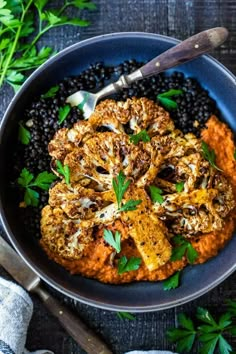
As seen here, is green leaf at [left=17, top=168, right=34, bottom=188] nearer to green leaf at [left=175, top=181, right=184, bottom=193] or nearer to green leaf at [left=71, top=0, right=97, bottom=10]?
green leaf at [left=175, top=181, right=184, bottom=193]

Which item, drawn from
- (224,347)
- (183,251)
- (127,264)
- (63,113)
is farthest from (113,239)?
(224,347)

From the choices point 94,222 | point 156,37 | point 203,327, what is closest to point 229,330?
point 203,327

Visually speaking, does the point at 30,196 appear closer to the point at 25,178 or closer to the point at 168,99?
the point at 25,178

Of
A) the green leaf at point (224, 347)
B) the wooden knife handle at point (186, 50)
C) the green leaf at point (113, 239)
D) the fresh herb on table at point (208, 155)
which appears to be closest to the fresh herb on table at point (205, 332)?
the green leaf at point (224, 347)

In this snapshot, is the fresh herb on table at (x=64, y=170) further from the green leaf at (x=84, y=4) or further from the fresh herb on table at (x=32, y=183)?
the green leaf at (x=84, y=4)

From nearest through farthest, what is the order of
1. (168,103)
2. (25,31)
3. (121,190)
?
(121,190) → (168,103) → (25,31)
